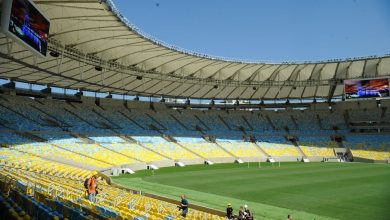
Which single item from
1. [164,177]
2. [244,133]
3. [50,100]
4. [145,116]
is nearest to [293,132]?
[244,133]

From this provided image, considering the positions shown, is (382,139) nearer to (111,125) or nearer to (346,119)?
(346,119)

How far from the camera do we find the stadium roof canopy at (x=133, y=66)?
26.0 metres

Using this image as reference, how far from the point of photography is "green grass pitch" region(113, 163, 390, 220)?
1792cm

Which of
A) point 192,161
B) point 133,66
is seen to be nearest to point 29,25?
point 133,66

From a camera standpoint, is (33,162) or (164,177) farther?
(164,177)

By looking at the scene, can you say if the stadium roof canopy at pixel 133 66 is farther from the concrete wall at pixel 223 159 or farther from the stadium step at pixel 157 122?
the concrete wall at pixel 223 159

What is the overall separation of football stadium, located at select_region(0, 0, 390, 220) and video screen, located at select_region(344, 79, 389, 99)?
142 millimetres

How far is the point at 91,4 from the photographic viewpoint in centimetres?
2294

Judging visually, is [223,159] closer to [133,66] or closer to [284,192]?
[133,66]

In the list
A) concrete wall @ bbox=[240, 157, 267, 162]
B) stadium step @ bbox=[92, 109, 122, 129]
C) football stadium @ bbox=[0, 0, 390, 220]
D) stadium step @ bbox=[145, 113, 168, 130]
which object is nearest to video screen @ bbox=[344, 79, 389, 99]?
football stadium @ bbox=[0, 0, 390, 220]

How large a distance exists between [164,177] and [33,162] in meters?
11.6

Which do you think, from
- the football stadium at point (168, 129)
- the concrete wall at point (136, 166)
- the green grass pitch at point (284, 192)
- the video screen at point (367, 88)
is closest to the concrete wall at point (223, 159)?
the football stadium at point (168, 129)

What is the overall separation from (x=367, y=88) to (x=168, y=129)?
2979 centimetres

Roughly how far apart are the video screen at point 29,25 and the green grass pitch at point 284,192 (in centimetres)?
1236
